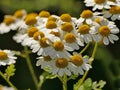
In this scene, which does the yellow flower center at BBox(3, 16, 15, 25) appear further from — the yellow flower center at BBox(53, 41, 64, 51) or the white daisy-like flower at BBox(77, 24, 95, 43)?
the yellow flower center at BBox(53, 41, 64, 51)

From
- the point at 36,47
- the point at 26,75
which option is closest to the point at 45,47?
the point at 36,47

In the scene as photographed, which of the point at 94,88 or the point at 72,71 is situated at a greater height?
the point at 72,71

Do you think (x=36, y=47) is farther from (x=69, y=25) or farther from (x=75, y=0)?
(x=75, y=0)

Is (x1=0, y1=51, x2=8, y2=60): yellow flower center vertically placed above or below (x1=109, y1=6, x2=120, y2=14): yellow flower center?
below

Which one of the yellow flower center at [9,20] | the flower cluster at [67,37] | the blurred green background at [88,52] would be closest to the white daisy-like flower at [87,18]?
the flower cluster at [67,37]

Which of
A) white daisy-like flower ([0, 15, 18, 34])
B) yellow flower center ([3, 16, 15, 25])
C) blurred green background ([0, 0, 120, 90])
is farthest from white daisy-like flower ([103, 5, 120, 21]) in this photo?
yellow flower center ([3, 16, 15, 25])

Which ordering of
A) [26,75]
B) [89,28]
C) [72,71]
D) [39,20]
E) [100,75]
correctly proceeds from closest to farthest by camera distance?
[72,71], [89,28], [39,20], [100,75], [26,75]

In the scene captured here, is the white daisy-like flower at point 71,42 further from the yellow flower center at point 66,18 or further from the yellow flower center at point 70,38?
the yellow flower center at point 66,18
